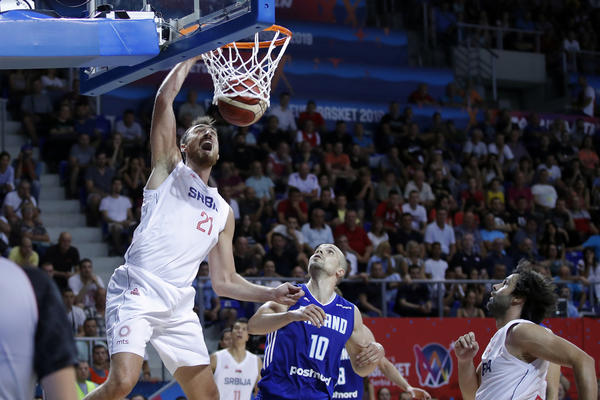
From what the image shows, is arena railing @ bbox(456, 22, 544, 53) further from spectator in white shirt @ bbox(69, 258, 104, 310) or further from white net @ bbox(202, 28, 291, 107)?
white net @ bbox(202, 28, 291, 107)

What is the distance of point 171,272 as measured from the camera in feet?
15.9

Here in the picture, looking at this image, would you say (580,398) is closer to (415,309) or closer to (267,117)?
(415,309)

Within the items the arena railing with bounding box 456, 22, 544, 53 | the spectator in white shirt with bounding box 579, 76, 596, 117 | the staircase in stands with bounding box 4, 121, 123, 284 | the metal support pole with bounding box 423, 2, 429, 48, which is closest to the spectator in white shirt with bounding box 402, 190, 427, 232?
the staircase in stands with bounding box 4, 121, 123, 284

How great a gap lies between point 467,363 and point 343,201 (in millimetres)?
7069

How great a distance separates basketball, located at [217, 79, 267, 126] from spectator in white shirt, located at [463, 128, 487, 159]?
971cm

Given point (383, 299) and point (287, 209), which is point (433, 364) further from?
point (287, 209)

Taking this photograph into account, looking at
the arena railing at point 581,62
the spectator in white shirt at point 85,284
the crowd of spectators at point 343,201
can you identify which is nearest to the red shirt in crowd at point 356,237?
the crowd of spectators at point 343,201

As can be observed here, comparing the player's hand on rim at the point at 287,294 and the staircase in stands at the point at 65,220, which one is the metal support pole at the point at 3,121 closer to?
the staircase in stands at the point at 65,220

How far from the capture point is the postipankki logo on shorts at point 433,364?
10.4 metres

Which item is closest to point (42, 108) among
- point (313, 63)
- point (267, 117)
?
point (267, 117)

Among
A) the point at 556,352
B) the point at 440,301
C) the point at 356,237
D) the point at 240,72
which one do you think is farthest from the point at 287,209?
the point at 556,352

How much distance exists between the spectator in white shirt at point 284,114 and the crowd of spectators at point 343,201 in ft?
0.06

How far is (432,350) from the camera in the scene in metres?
10.5

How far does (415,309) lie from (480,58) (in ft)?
27.2
